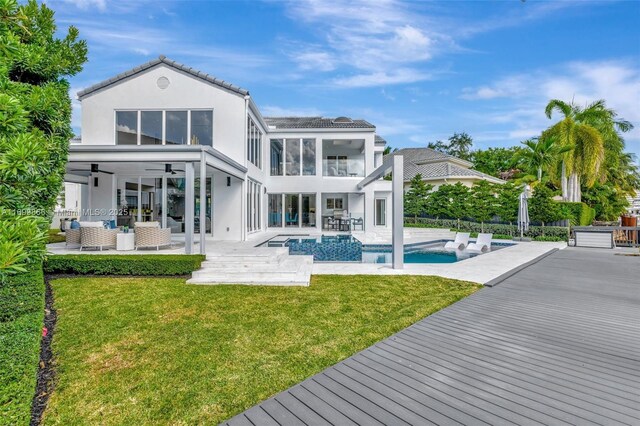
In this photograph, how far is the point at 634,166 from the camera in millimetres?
38031

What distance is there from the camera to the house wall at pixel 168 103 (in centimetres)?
1470

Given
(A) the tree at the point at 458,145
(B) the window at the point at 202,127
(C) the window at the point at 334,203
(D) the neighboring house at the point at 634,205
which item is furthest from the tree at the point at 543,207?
(A) the tree at the point at 458,145

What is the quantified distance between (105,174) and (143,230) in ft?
20.3

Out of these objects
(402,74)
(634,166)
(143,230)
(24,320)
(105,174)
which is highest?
(402,74)

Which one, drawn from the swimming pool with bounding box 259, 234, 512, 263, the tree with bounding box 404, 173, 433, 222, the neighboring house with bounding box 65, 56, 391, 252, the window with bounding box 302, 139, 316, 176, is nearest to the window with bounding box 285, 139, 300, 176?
the window with bounding box 302, 139, 316, 176

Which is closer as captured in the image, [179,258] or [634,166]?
[179,258]

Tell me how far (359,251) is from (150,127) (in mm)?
10715

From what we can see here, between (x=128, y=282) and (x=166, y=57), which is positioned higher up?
(x=166, y=57)

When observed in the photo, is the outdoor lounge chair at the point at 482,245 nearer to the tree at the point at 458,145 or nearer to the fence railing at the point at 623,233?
the fence railing at the point at 623,233

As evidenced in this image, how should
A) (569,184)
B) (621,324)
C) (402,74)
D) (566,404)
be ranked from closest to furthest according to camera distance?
(566,404), (621,324), (402,74), (569,184)

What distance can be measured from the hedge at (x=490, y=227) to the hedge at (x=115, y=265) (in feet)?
63.0

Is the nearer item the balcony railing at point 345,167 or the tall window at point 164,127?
the tall window at point 164,127

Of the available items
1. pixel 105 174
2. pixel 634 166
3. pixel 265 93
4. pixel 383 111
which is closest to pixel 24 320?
pixel 105 174

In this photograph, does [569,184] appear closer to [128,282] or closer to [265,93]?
[265,93]
